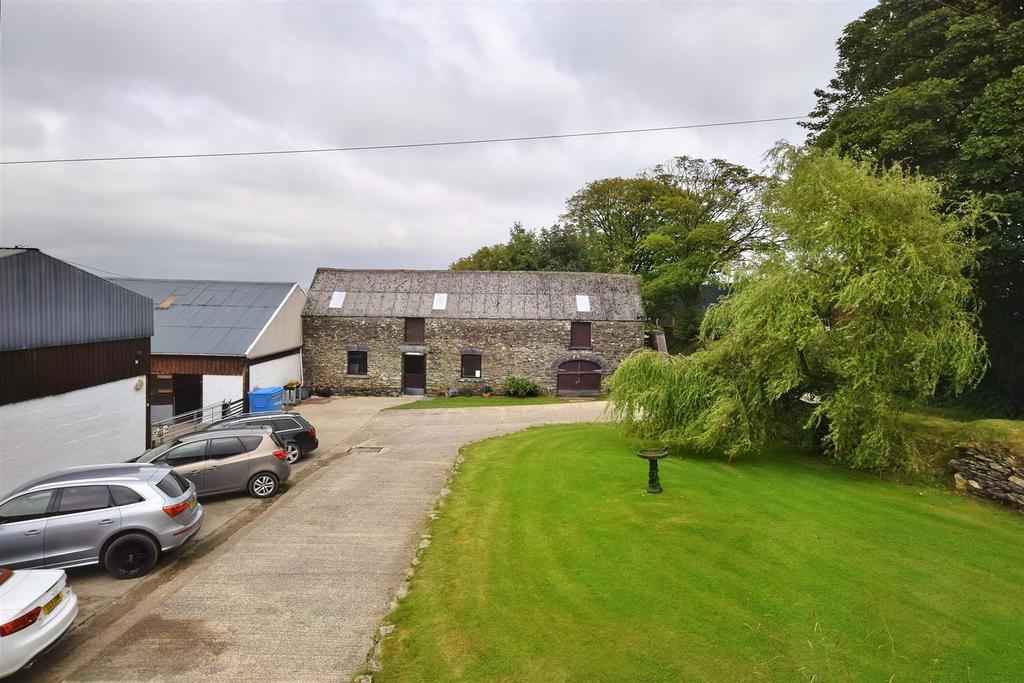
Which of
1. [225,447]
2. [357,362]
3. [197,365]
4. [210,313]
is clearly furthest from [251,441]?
[357,362]

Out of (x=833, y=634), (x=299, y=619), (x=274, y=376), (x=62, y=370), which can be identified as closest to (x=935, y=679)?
(x=833, y=634)

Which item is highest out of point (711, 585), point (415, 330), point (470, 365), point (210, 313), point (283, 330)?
point (210, 313)

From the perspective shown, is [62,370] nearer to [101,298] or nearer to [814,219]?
[101,298]

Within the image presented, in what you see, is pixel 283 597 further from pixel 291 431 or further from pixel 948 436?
pixel 948 436

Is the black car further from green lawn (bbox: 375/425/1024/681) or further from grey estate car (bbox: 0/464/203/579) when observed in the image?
grey estate car (bbox: 0/464/203/579)

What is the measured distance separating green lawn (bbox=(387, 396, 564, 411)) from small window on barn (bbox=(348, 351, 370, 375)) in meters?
4.34

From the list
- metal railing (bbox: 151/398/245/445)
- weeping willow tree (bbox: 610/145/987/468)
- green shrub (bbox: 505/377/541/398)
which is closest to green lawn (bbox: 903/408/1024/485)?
weeping willow tree (bbox: 610/145/987/468)

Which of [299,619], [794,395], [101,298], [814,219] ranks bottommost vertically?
[299,619]

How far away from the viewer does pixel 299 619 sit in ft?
25.1

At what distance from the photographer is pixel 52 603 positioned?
21.9ft

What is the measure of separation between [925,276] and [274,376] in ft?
85.7

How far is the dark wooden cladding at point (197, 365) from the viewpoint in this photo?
76.5ft

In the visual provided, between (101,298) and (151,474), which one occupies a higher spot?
(101,298)

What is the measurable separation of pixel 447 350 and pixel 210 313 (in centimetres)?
1225
